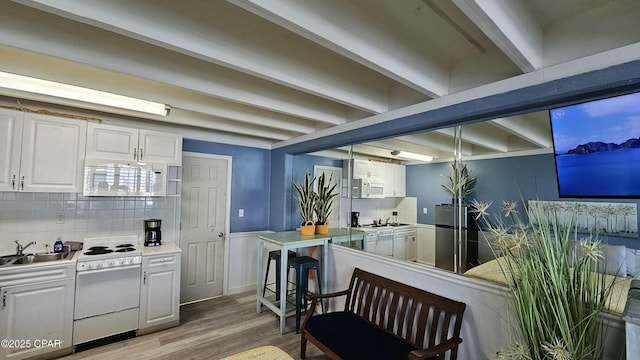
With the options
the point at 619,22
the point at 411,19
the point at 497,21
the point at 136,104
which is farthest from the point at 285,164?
the point at 619,22

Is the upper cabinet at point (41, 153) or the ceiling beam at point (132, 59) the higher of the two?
the ceiling beam at point (132, 59)

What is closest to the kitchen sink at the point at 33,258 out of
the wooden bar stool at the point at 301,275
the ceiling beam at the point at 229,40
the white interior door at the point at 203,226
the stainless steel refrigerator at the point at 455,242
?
the white interior door at the point at 203,226

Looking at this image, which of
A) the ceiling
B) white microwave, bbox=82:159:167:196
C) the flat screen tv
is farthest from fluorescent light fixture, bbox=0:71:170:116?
the flat screen tv

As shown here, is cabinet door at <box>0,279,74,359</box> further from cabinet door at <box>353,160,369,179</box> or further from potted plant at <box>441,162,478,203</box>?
potted plant at <box>441,162,478,203</box>

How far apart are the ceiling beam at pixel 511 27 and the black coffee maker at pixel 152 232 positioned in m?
3.67

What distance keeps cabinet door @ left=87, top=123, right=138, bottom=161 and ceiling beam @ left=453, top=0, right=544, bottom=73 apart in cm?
338

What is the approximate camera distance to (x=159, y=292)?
2.91m

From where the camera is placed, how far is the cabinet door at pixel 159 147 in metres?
3.09

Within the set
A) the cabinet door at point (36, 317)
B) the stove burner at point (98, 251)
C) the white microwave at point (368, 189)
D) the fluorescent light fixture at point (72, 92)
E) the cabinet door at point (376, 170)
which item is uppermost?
the fluorescent light fixture at point (72, 92)

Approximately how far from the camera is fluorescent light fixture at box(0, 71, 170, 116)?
79.3 inches

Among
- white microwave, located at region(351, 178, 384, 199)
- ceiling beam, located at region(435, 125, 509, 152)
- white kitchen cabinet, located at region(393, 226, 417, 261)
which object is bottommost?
white kitchen cabinet, located at region(393, 226, 417, 261)

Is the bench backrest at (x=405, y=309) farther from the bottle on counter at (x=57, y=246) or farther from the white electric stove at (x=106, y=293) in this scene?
the bottle on counter at (x=57, y=246)

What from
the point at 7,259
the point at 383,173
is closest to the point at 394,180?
the point at 383,173

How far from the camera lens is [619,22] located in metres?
1.32
